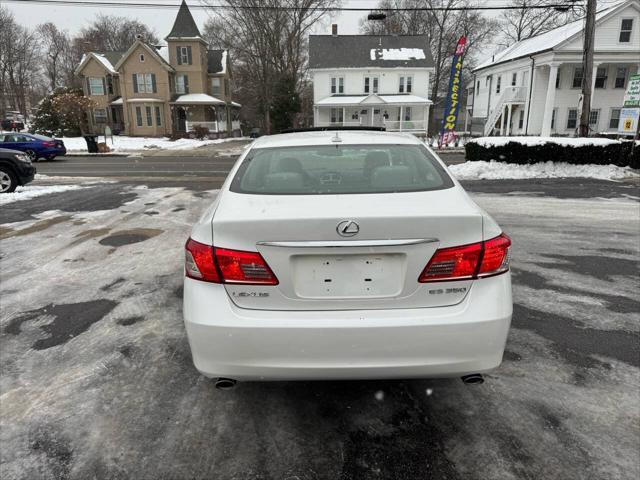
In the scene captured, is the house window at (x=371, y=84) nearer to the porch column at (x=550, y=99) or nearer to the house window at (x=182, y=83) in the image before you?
the porch column at (x=550, y=99)

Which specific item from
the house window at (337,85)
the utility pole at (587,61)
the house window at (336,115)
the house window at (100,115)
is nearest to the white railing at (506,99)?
the house window at (336,115)

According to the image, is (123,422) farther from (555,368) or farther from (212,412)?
(555,368)

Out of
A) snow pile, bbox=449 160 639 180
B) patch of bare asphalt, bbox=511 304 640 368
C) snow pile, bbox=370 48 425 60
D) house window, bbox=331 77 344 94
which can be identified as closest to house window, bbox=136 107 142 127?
house window, bbox=331 77 344 94

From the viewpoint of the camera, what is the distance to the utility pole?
17.0 m

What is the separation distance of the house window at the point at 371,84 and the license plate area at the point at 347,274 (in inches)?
1690

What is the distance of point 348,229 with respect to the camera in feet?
7.77

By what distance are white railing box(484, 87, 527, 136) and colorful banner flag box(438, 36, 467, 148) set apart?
40.2ft

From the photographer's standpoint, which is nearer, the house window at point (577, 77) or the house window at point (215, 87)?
the house window at point (577, 77)

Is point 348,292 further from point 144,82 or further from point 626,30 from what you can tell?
point 144,82

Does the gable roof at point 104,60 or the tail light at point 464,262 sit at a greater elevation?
the gable roof at point 104,60

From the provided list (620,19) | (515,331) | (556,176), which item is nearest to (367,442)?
(515,331)

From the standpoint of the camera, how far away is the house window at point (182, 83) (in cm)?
4241

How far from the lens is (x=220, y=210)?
2.63 m

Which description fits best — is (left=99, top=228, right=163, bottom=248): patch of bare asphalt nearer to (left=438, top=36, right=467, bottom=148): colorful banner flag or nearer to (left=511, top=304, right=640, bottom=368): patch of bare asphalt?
(left=511, top=304, right=640, bottom=368): patch of bare asphalt
